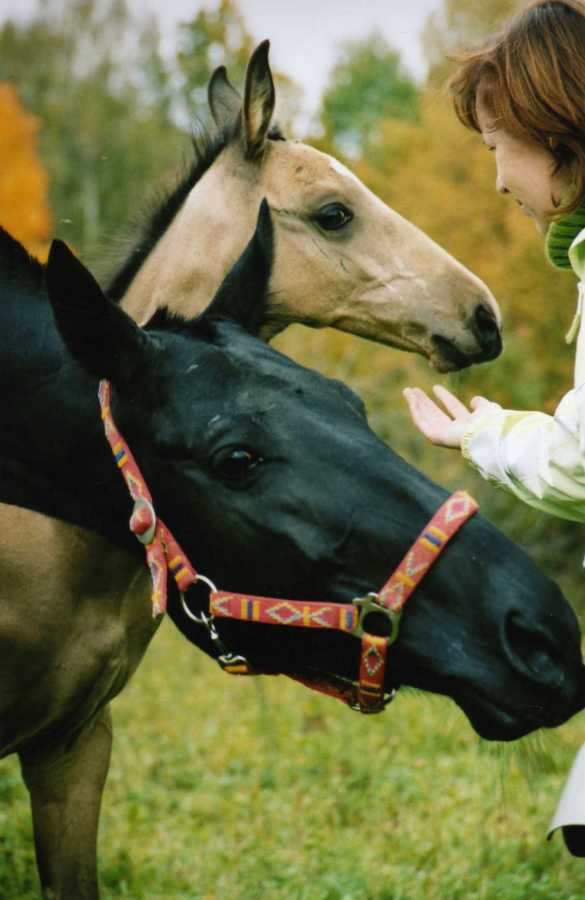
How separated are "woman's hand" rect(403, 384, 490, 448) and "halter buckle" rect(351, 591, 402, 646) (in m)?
0.40

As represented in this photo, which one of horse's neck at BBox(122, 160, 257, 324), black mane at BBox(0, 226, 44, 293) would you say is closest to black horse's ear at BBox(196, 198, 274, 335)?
black mane at BBox(0, 226, 44, 293)

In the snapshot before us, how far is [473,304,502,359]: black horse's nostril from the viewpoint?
14.7 feet

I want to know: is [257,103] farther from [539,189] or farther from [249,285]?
[539,189]

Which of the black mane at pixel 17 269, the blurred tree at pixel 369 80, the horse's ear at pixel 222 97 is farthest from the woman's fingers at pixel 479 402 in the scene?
the blurred tree at pixel 369 80

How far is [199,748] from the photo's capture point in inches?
252

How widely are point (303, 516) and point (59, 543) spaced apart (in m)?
0.92

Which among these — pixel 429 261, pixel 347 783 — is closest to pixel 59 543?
pixel 429 261

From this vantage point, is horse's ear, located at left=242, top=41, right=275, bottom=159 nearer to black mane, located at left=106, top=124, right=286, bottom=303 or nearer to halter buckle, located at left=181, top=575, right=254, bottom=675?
black mane, located at left=106, top=124, right=286, bottom=303

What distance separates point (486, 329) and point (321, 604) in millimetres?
2363

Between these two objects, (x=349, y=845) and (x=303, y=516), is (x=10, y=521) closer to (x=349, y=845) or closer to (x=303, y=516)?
(x=303, y=516)

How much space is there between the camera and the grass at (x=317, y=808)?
4.26m

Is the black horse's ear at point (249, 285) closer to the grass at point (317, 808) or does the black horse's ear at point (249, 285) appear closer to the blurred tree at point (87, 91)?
the grass at point (317, 808)

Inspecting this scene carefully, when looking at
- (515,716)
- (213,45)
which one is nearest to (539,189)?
(515,716)

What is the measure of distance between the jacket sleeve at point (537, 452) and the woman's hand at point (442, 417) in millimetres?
35
